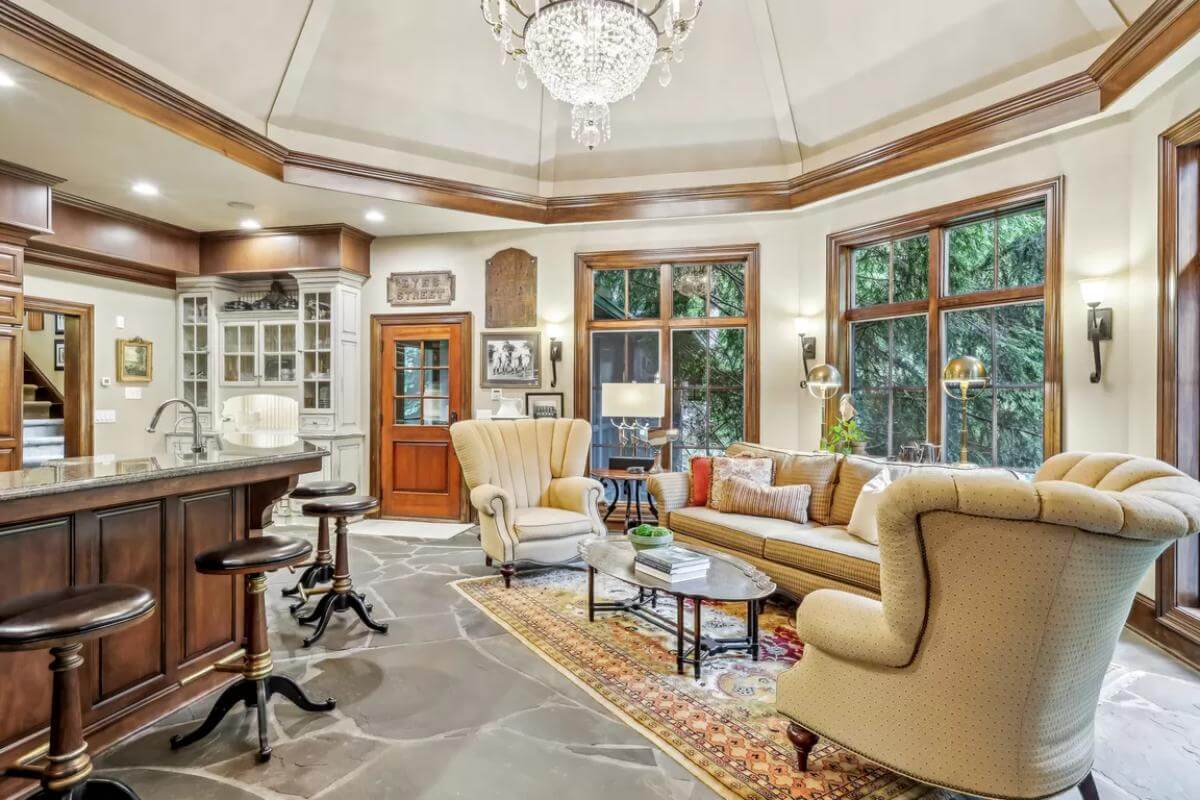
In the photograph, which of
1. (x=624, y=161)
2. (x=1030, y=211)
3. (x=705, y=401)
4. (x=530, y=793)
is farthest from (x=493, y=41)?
(x=530, y=793)

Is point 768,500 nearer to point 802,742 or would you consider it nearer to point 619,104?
point 802,742

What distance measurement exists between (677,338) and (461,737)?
167 inches

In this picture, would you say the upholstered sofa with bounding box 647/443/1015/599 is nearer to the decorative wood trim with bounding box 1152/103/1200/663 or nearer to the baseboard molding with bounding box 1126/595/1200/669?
the decorative wood trim with bounding box 1152/103/1200/663

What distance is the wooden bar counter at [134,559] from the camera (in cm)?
190

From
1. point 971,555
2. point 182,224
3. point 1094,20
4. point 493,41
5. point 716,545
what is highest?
point 493,41

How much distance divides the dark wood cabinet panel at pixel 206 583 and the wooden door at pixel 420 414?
3.42 meters

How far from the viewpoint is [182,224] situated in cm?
585

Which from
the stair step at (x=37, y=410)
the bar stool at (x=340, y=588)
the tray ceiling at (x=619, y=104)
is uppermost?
the tray ceiling at (x=619, y=104)

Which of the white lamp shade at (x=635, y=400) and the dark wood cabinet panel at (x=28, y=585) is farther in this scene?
the white lamp shade at (x=635, y=400)

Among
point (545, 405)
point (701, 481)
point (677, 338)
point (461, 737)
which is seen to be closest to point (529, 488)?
point (701, 481)

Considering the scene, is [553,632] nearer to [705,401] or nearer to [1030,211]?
[705,401]

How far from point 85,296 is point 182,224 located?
3.56 ft

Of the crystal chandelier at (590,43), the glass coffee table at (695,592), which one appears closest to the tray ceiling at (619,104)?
the crystal chandelier at (590,43)

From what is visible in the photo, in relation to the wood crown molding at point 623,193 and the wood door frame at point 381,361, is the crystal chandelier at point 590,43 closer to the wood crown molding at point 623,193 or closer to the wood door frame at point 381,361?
the wood crown molding at point 623,193
